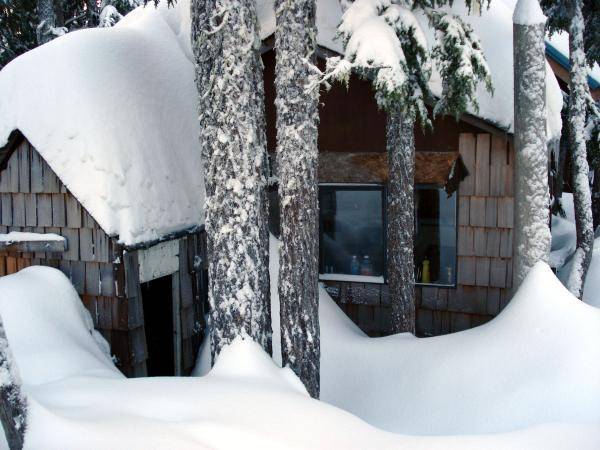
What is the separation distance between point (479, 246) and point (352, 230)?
5.45 ft

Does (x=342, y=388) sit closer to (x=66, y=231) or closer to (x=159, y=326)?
(x=159, y=326)

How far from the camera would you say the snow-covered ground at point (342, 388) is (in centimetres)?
331

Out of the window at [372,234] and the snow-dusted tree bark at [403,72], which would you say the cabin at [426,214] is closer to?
the window at [372,234]

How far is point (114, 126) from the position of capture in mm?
6500

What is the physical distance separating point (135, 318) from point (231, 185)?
2.37 m

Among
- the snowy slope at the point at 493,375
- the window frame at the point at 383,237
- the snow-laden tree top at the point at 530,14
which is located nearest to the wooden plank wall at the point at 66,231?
the snowy slope at the point at 493,375

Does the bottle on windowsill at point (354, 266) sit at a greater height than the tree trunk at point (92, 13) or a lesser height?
lesser

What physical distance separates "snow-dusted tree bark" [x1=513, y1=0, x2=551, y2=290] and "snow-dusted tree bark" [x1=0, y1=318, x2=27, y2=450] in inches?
184

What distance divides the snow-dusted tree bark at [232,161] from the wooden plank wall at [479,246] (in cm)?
296

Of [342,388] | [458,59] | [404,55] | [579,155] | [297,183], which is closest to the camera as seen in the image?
[297,183]

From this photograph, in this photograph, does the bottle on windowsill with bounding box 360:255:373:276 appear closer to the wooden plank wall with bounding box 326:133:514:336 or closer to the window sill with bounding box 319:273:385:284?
the window sill with bounding box 319:273:385:284

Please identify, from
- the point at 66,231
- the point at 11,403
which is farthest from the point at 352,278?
the point at 11,403

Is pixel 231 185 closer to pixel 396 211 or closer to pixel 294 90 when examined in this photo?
pixel 294 90

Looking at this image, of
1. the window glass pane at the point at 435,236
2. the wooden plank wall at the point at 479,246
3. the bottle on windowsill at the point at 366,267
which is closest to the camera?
the wooden plank wall at the point at 479,246
